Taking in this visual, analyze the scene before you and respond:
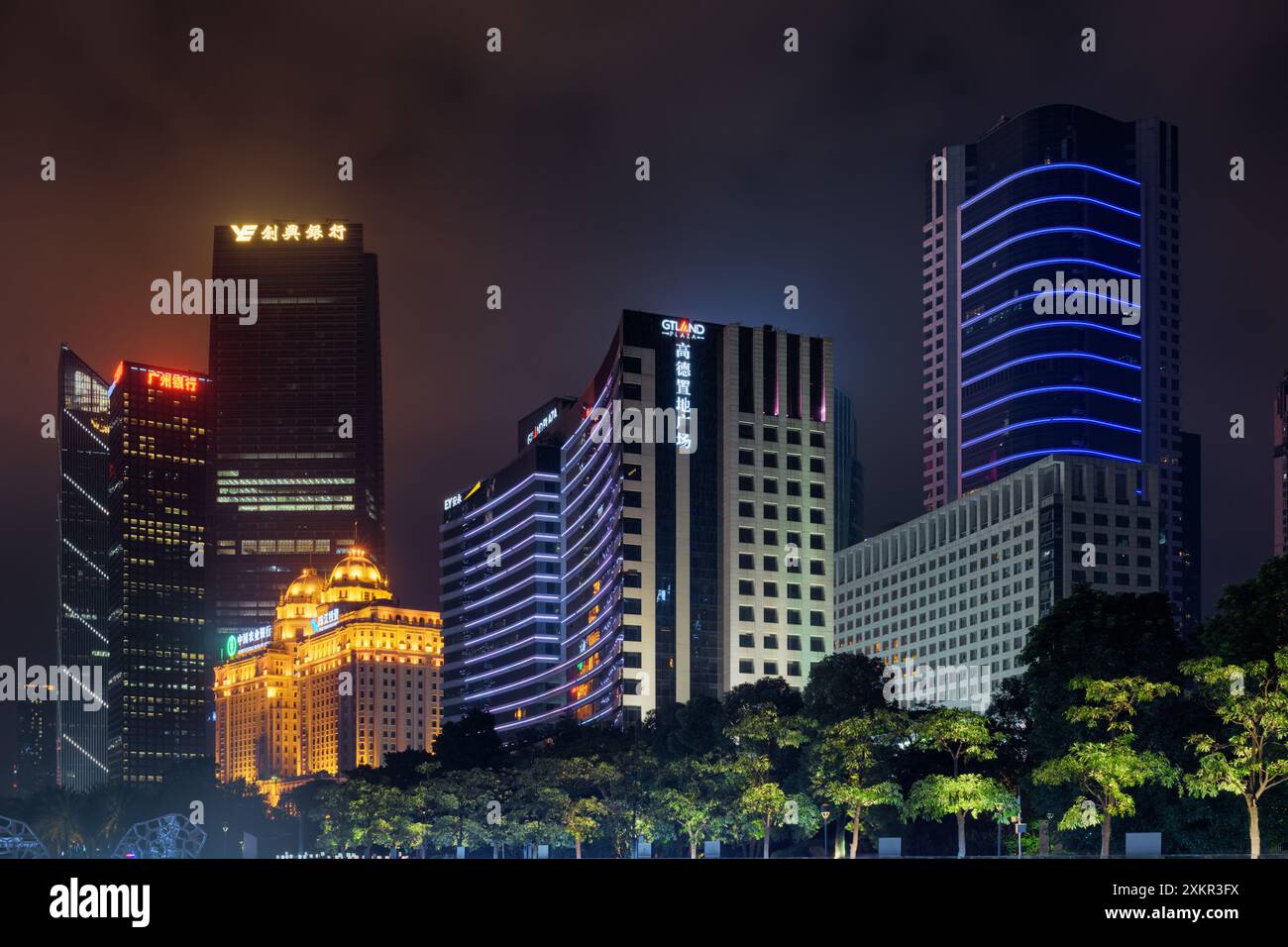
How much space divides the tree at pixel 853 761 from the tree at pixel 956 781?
249cm

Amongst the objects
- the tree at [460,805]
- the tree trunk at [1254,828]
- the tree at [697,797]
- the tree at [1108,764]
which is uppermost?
the tree at [1108,764]

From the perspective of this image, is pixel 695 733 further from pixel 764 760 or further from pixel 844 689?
pixel 764 760

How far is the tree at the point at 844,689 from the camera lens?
11775 cm

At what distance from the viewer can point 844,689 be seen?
121m

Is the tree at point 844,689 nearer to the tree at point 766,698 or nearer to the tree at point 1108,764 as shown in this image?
the tree at point 766,698

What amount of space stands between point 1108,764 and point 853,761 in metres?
23.8

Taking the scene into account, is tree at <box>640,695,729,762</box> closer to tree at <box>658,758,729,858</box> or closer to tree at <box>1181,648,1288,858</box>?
tree at <box>658,758,729,858</box>

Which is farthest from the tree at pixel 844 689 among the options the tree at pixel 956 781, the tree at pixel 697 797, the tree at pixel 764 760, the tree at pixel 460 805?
the tree at pixel 460 805

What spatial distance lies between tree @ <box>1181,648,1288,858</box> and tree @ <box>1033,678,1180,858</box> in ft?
10.8

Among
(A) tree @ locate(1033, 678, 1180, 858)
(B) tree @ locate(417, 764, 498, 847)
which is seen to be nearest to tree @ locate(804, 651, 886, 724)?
(A) tree @ locate(1033, 678, 1180, 858)

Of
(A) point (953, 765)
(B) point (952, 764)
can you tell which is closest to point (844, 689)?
(B) point (952, 764)
